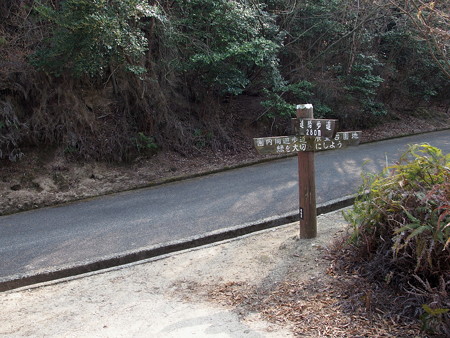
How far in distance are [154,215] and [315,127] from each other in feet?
12.2

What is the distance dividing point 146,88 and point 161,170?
2445mm

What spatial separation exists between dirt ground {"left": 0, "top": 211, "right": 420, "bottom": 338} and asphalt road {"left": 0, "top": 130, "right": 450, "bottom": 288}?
77 cm

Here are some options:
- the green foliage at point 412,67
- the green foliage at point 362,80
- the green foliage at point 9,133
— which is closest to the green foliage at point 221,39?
the green foliage at point 362,80

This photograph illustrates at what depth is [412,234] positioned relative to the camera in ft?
11.9

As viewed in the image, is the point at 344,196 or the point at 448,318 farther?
the point at 344,196

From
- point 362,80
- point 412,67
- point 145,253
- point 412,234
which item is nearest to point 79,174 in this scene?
point 145,253

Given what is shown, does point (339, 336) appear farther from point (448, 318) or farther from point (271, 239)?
point (271, 239)

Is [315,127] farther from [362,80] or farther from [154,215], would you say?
[362,80]

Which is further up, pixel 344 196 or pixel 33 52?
pixel 33 52

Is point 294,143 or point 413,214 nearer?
point 413,214

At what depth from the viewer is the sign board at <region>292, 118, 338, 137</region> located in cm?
500

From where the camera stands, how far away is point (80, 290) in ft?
15.6

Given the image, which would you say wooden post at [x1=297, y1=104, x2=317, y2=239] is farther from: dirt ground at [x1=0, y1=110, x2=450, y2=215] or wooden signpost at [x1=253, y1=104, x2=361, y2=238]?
dirt ground at [x1=0, y1=110, x2=450, y2=215]

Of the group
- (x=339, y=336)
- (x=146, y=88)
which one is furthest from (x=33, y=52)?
(x=339, y=336)
